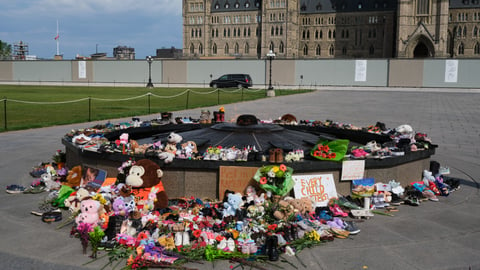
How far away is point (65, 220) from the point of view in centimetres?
574

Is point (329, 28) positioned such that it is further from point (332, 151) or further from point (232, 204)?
point (232, 204)

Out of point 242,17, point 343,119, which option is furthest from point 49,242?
point 242,17

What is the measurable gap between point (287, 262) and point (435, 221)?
8.07 feet

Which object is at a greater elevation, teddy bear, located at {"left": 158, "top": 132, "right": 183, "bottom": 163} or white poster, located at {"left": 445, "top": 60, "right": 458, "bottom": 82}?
white poster, located at {"left": 445, "top": 60, "right": 458, "bottom": 82}

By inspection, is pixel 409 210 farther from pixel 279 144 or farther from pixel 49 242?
pixel 49 242

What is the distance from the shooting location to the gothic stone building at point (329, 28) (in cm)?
9788

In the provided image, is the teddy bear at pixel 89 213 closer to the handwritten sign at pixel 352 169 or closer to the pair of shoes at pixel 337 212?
the pair of shoes at pixel 337 212

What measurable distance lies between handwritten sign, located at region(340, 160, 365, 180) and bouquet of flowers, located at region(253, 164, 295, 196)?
0.98 m

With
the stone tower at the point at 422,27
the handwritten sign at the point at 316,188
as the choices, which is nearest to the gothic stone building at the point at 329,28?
the stone tower at the point at 422,27

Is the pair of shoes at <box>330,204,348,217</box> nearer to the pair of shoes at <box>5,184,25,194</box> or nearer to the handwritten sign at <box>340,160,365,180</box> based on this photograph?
the handwritten sign at <box>340,160,365,180</box>

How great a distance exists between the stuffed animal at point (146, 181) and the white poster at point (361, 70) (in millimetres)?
49081

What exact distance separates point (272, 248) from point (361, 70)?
50.3 metres

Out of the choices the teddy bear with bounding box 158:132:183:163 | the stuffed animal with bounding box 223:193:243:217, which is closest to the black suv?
the teddy bear with bounding box 158:132:183:163

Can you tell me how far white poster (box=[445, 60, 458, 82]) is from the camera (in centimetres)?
4997
